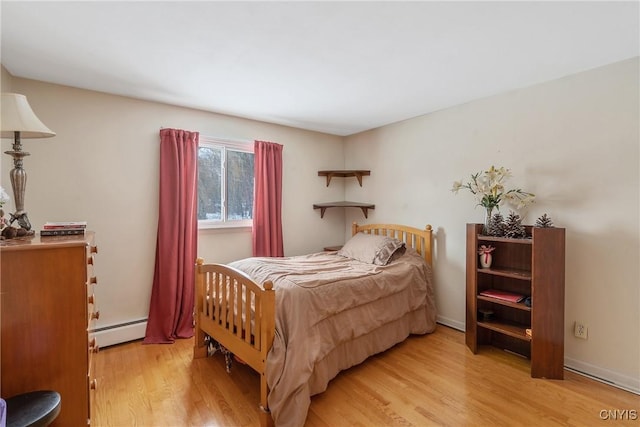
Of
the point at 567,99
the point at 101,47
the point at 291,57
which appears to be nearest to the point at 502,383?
the point at 567,99

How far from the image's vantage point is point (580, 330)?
2338mm

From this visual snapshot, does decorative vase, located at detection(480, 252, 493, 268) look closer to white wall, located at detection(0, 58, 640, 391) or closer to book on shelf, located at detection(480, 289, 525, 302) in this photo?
book on shelf, located at detection(480, 289, 525, 302)

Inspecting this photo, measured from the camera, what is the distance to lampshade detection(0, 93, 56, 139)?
143cm

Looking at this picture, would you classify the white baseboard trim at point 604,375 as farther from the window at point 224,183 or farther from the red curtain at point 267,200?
the window at point 224,183

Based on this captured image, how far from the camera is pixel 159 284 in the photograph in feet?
9.46

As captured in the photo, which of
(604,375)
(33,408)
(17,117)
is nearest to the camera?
(33,408)

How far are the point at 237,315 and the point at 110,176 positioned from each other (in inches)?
70.8

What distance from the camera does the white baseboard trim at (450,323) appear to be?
10.3ft

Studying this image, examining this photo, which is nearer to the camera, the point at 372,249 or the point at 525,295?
the point at 525,295

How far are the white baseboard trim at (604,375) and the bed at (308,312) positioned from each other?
3.65 ft

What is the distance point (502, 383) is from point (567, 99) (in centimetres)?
224

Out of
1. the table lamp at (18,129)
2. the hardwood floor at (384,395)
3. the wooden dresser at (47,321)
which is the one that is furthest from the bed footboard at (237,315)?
the table lamp at (18,129)

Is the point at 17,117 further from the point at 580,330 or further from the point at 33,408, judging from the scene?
the point at 580,330

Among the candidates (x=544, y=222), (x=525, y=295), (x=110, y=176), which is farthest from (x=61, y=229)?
(x=525, y=295)
